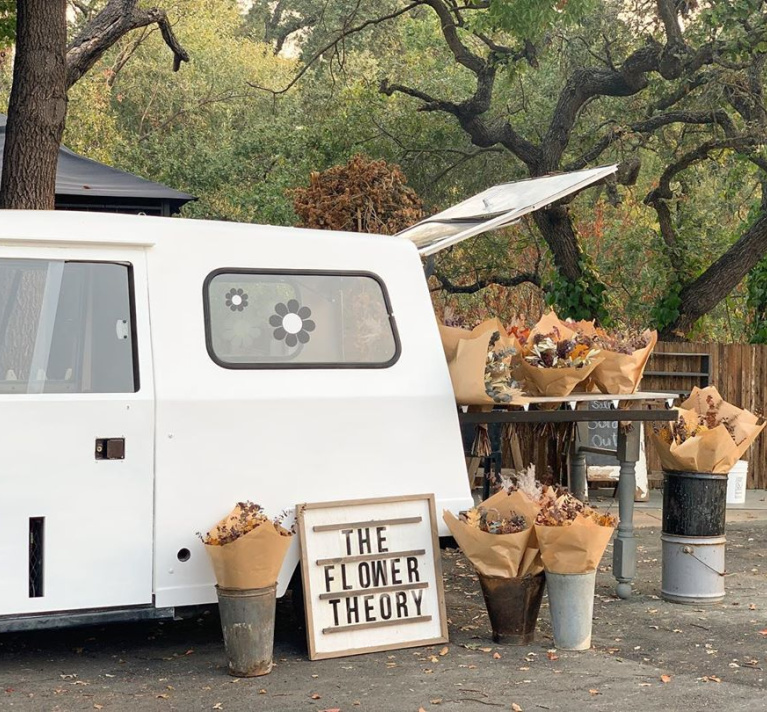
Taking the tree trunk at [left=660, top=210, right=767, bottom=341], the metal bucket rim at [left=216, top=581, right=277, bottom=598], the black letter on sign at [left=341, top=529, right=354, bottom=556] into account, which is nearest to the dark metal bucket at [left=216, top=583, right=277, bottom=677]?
the metal bucket rim at [left=216, top=581, right=277, bottom=598]

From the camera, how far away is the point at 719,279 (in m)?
14.7

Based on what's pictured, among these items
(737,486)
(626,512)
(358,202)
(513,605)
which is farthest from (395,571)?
(737,486)

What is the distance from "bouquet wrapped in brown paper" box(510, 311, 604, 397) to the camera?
6.70 m

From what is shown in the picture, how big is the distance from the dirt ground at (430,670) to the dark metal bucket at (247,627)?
0.26 feet

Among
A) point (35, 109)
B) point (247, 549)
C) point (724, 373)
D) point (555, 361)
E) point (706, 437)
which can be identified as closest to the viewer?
point (247, 549)

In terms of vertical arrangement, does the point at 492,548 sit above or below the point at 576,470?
below

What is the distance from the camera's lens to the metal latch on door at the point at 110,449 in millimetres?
5488

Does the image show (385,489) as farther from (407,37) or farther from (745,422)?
(407,37)

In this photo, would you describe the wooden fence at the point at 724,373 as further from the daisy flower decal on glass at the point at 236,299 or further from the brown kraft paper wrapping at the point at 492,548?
the daisy flower decal on glass at the point at 236,299

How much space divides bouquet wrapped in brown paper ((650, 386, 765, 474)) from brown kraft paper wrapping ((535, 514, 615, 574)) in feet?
4.88

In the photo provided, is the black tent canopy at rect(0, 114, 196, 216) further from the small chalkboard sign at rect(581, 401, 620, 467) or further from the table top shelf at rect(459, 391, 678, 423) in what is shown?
the table top shelf at rect(459, 391, 678, 423)

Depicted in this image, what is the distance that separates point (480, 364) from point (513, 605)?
49.3 inches

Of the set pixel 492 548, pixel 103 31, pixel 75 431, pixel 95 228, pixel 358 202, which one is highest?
pixel 103 31

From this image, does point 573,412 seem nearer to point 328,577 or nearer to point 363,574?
point 363,574
